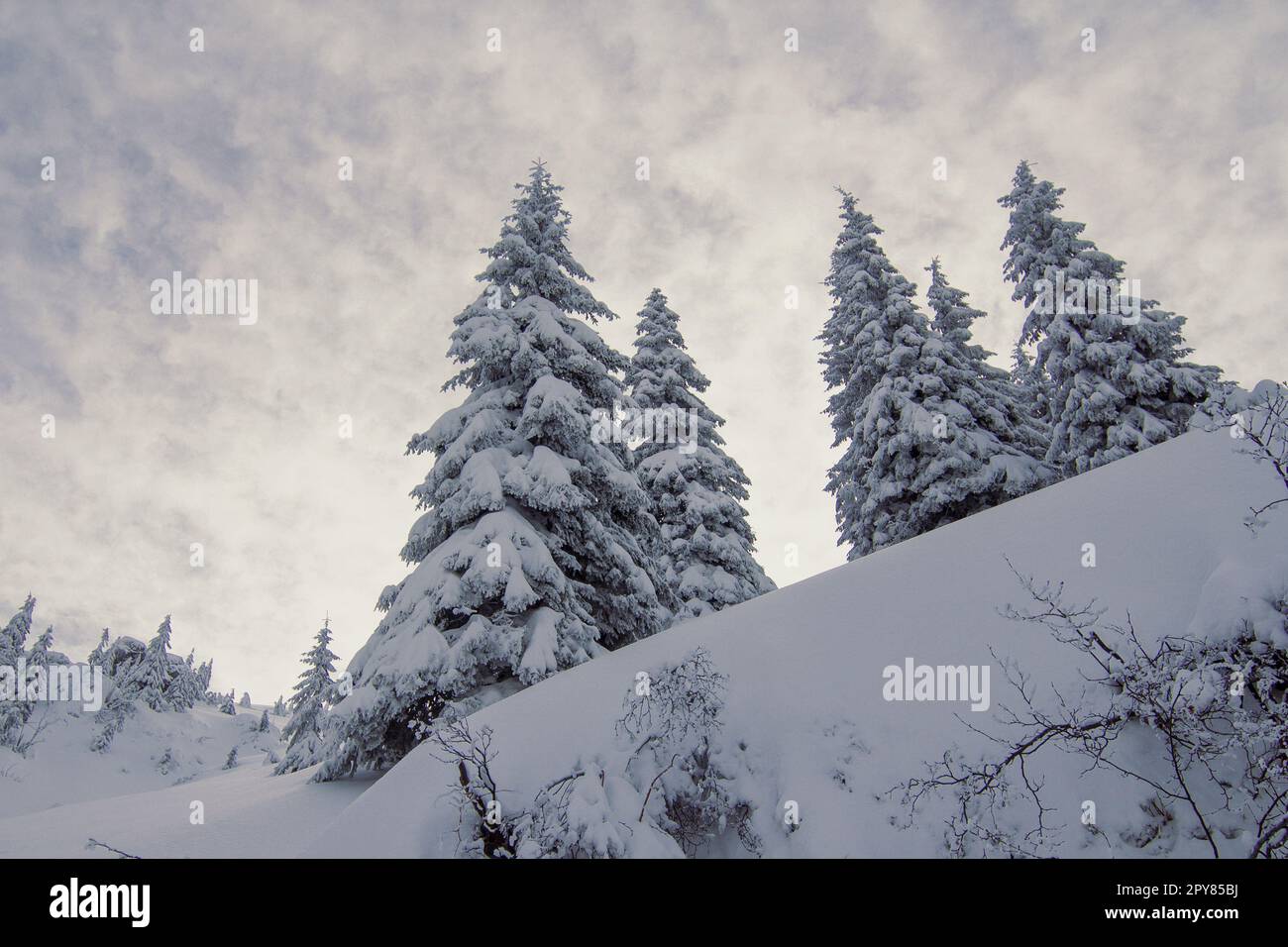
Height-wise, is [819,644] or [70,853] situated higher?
[819,644]

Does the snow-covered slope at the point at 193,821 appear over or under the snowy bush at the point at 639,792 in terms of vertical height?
under

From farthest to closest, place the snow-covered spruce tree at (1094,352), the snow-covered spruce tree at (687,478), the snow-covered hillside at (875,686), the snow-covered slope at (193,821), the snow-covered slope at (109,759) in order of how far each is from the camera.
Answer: the snow-covered slope at (109,759)
the snow-covered spruce tree at (687,478)
the snow-covered spruce tree at (1094,352)
the snow-covered slope at (193,821)
the snow-covered hillside at (875,686)

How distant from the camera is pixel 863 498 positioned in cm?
1912

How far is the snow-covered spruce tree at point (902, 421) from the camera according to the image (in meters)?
16.4

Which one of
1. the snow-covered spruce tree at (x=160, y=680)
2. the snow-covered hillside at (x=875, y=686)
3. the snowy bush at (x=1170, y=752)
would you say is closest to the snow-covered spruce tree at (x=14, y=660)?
the snow-covered spruce tree at (x=160, y=680)

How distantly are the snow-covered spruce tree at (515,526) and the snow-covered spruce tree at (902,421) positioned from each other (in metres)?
8.51

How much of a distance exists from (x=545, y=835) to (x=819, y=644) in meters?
2.96

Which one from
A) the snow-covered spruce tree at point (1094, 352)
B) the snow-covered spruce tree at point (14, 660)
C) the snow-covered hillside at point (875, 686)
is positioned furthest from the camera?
the snow-covered spruce tree at point (14, 660)

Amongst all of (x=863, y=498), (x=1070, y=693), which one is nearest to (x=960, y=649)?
(x=1070, y=693)

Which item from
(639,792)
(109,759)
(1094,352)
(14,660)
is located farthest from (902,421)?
(14,660)

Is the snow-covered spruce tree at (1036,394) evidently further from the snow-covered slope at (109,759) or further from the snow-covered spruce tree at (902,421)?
the snow-covered slope at (109,759)

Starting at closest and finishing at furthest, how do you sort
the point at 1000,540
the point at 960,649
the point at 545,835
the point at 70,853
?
the point at 545,835 → the point at 960,649 → the point at 70,853 → the point at 1000,540
